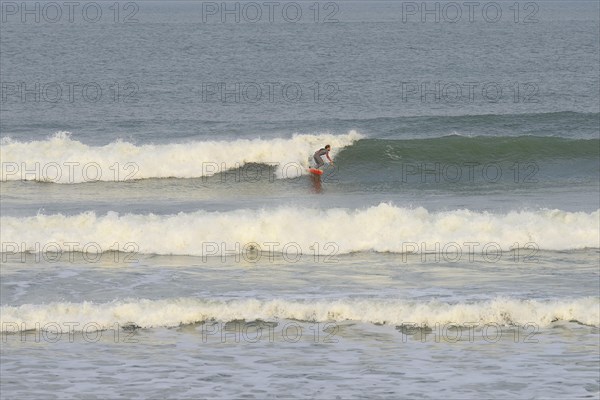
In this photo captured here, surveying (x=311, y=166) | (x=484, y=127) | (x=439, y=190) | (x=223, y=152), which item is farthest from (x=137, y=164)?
(x=484, y=127)

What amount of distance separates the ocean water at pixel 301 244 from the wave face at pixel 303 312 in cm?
3

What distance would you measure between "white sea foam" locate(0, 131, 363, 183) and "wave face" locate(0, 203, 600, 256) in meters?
7.66

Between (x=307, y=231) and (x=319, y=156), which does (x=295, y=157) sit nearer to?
(x=319, y=156)

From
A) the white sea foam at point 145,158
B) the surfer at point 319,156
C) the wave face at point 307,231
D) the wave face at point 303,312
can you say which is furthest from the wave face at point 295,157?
the wave face at point 303,312

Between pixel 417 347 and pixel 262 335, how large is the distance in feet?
7.40

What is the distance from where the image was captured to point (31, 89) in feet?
168

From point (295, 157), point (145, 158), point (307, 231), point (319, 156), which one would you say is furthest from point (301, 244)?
point (145, 158)

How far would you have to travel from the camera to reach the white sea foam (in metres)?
30.1

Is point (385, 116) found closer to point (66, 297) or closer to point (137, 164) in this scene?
point (137, 164)

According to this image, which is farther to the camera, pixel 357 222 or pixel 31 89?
pixel 31 89

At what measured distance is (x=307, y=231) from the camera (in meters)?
21.9

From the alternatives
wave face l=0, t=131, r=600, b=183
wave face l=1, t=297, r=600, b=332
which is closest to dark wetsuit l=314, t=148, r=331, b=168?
wave face l=0, t=131, r=600, b=183

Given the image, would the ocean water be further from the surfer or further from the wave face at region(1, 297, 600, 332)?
the surfer

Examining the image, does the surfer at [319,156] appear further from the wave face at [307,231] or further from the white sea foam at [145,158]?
the wave face at [307,231]
